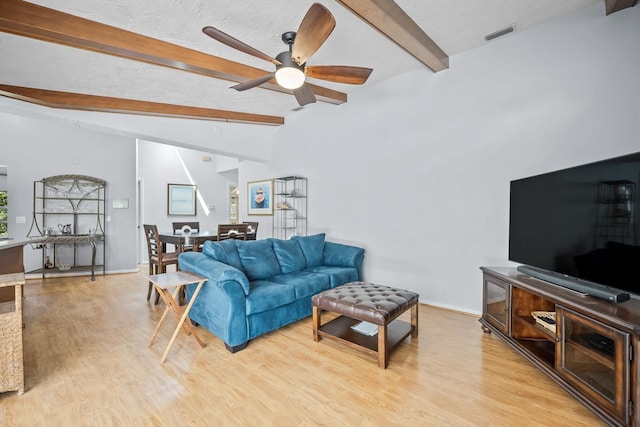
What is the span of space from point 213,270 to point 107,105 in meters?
2.99

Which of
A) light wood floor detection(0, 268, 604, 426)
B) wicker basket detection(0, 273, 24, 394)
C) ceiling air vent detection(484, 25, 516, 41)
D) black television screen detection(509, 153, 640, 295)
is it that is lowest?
light wood floor detection(0, 268, 604, 426)

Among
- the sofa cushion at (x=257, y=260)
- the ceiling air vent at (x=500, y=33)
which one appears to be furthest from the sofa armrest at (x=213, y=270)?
the ceiling air vent at (x=500, y=33)

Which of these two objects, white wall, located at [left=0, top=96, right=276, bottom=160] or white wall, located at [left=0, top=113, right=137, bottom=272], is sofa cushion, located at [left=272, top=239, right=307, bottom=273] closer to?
white wall, located at [left=0, top=96, right=276, bottom=160]

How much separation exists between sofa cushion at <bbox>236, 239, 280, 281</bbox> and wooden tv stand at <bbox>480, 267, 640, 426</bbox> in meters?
2.32

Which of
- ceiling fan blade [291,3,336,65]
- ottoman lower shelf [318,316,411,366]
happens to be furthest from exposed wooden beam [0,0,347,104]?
ottoman lower shelf [318,316,411,366]

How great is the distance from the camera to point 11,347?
6.11ft

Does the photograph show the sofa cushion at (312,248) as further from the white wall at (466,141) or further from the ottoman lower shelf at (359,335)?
the ottoman lower shelf at (359,335)

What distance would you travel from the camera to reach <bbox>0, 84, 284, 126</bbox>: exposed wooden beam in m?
3.43

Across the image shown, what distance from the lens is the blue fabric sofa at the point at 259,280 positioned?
250 centimetres

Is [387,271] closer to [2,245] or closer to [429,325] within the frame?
[429,325]

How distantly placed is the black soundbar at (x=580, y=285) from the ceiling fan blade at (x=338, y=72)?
7.47 ft

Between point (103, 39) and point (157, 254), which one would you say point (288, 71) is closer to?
point (103, 39)

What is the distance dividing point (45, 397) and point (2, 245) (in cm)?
166

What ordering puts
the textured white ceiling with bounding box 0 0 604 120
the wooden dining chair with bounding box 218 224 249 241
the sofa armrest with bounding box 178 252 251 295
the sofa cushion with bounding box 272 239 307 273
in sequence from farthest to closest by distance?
the wooden dining chair with bounding box 218 224 249 241 < the sofa cushion with bounding box 272 239 307 273 < the sofa armrest with bounding box 178 252 251 295 < the textured white ceiling with bounding box 0 0 604 120
